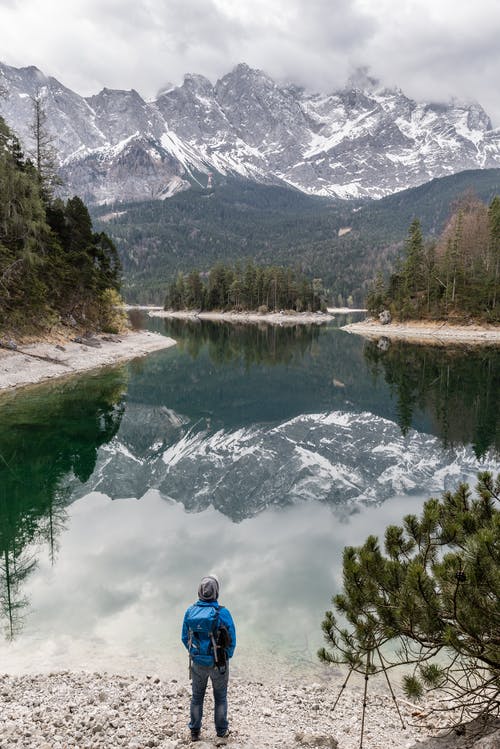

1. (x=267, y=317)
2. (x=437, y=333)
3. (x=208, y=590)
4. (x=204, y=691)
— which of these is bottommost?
(x=267, y=317)

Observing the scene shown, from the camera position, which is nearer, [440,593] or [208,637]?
[440,593]

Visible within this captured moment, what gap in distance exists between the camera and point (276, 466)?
22.5 metres

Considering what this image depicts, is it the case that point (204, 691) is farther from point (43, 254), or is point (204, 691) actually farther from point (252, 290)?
point (252, 290)

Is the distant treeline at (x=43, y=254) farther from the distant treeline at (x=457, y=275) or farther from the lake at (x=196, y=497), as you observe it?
the distant treeline at (x=457, y=275)

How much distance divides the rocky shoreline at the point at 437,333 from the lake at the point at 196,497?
4324cm

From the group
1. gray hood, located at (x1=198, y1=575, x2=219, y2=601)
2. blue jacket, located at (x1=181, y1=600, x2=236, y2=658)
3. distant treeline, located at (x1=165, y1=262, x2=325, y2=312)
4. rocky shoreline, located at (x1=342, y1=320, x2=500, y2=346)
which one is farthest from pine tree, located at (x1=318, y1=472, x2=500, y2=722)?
distant treeline, located at (x1=165, y1=262, x2=325, y2=312)

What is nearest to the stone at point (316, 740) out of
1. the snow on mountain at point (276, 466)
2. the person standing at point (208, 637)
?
the person standing at point (208, 637)

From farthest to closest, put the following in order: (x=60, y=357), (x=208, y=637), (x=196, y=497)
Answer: (x=60, y=357), (x=196, y=497), (x=208, y=637)

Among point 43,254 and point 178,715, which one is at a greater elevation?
point 43,254

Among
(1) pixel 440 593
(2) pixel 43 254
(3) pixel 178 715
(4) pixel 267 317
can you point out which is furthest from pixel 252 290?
(1) pixel 440 593

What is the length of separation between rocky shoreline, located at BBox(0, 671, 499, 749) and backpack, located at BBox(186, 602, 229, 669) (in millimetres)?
1169

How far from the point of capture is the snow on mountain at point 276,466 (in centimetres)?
1903

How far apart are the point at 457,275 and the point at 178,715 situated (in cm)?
9615

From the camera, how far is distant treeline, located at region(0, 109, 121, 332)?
43.7 m
